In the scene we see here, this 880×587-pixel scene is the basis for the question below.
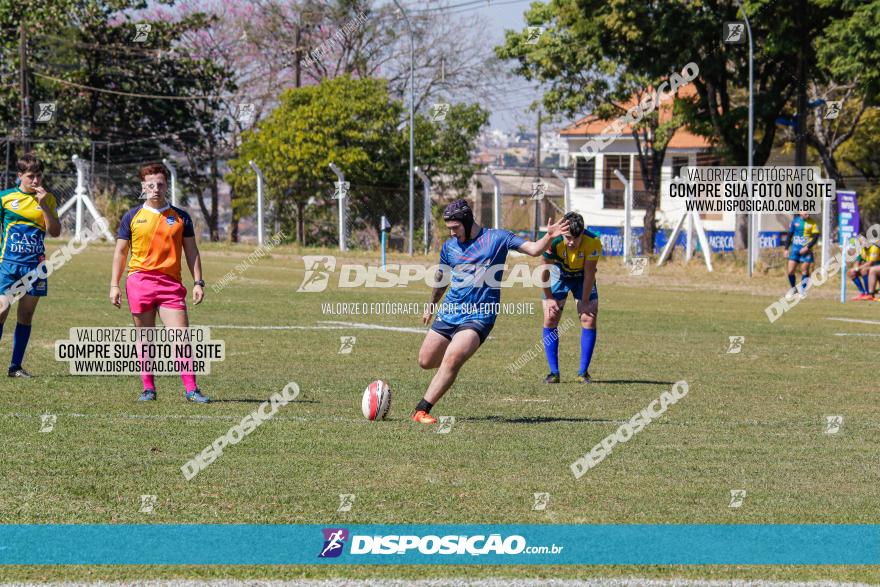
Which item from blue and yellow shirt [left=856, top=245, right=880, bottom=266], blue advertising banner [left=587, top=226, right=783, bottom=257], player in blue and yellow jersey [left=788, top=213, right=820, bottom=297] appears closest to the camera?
blue and yellow shirt [left=856, top=245, right=880, bottom=266]

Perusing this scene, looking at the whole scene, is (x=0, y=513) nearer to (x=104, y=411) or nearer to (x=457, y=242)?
(x=104, y=411)

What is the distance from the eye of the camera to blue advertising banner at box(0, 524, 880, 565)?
20.2 ft

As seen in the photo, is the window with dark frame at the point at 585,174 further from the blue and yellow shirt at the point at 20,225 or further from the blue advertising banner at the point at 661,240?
the blue and yellow shirt at the point at 20,225

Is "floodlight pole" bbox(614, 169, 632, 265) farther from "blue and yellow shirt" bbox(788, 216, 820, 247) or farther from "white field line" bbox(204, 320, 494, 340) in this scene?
"white field line" bbox(204, 320, 494, 340)

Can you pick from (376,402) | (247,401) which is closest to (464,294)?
(376,402)

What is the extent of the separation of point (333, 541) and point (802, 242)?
23.5 meters

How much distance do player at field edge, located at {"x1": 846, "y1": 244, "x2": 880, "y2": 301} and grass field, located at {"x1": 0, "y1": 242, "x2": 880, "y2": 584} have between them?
32.5 feet

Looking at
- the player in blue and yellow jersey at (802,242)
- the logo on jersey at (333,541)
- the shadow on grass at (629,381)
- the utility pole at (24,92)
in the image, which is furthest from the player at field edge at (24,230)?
the utility pole at (24,92)

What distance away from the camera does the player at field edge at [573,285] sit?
13.6 metres

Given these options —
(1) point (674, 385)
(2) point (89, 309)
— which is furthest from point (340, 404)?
(2) point (89, 309)

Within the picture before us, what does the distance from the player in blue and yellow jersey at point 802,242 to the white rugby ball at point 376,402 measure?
19.3 meters

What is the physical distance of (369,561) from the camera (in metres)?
6.18

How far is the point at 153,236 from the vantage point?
1088 centimetres

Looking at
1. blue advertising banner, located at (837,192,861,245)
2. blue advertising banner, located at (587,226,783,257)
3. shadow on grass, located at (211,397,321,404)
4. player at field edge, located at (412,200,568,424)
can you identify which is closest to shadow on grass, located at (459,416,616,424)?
player at field edge, located at (412,200,568,424)
